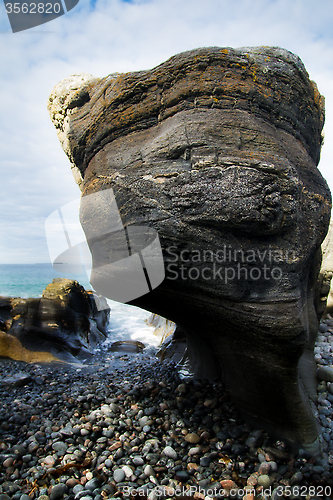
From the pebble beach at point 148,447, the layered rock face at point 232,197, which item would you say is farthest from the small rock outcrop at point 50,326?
the layered rock face at point 232,197

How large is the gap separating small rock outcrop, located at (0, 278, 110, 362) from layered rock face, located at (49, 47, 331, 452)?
4.58m

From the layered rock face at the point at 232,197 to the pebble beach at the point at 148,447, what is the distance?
0.36m

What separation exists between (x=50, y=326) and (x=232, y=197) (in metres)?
6.49

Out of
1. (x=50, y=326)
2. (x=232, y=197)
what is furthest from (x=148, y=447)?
(x=50, y=326)

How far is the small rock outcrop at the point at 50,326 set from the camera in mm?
6484

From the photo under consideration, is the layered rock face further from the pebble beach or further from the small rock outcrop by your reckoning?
the small rock outcrop

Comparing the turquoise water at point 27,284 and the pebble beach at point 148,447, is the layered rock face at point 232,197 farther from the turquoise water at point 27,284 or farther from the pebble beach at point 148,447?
the turquoise water at point 27,284

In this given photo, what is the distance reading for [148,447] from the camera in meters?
3.04

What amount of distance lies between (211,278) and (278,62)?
2.86 metres

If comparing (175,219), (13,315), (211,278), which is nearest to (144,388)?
(211,278)

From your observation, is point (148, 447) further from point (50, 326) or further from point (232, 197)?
point (50, 326)

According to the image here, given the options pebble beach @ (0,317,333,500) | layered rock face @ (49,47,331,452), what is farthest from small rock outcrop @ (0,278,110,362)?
layered rock face @ (49,47,331,452)

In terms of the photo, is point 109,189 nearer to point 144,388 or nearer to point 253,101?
point 253,101

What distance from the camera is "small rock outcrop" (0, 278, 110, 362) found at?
6.48 metres
